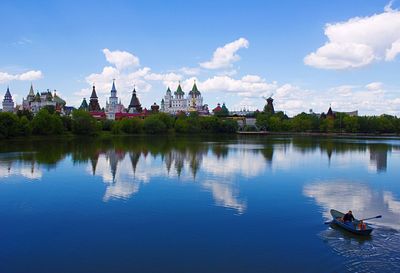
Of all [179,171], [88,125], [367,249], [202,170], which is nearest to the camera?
[367,249]

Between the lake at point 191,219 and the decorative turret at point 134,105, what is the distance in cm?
9386

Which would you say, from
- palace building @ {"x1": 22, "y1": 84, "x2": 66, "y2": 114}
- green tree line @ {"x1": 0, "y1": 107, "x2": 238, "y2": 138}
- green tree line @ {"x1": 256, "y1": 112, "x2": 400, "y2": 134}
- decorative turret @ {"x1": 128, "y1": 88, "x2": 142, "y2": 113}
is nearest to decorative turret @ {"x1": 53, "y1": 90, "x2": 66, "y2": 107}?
palace building @ {"x1": 22, "y1": 84, "x2": 66, "y2": 114}

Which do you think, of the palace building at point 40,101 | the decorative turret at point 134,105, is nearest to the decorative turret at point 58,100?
the palace building at point 40,101

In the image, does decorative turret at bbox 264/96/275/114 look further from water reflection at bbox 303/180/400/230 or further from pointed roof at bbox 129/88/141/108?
water reflection at bbox 303/180/400/230

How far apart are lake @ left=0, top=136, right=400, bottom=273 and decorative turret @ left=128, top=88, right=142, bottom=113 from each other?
93.9m

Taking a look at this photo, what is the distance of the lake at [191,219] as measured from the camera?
36.8 ft

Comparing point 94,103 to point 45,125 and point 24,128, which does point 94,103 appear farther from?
point 24,128

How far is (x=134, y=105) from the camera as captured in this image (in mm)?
124250

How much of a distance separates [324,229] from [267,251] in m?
3.09

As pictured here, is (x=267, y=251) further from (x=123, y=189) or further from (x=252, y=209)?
(x=123, y=189)

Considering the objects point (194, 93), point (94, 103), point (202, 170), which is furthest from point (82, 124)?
point (194, 93)

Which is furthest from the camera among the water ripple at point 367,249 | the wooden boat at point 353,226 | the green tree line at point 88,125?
the green tree line at point 88,125

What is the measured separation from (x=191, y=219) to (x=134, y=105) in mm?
111438

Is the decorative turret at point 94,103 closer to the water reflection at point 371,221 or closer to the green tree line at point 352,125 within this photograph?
the green tree line at point 352,125
